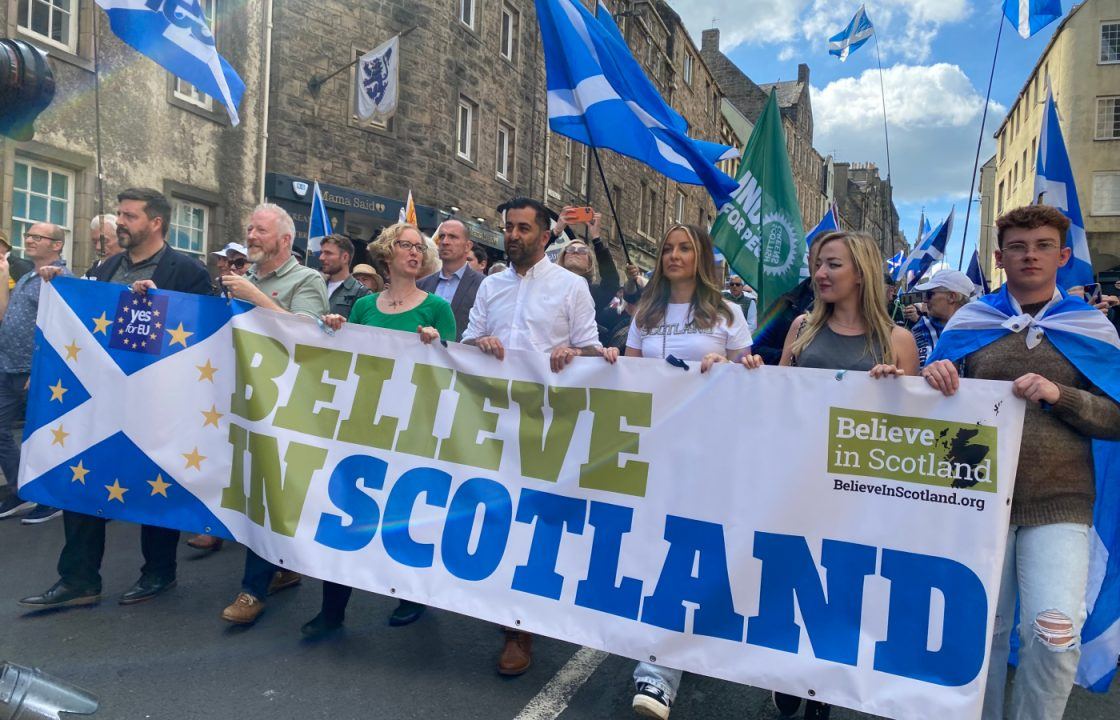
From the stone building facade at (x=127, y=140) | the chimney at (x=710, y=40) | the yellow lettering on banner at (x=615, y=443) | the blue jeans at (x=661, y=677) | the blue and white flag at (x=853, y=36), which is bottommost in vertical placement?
the blue jeans at (x=661, y=677)

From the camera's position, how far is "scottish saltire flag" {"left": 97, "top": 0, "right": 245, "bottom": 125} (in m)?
5.71

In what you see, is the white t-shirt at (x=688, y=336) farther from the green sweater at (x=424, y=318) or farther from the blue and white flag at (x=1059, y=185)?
the blue and white flag at (x=1059, y=185)

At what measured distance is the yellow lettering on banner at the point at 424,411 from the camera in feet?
12.4

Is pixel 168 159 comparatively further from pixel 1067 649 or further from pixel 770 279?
pixel 1067 649

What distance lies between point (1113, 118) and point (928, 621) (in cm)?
3807

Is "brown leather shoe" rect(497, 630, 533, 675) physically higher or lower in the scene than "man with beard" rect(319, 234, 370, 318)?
lower

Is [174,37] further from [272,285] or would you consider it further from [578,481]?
[578,481]

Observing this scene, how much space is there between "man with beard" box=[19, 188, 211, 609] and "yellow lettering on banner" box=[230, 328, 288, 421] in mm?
618

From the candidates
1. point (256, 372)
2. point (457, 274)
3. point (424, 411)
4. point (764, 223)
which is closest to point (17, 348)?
point (256, 372)

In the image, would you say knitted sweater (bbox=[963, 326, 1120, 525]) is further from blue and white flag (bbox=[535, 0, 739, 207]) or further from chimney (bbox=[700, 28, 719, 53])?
chimney (bbox=[700, 28, 719, 53])

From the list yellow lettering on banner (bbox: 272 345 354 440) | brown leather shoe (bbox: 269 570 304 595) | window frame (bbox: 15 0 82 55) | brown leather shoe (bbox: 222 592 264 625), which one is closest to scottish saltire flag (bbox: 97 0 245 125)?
yellow lettering on banner (bbox: 272 345 354 440)

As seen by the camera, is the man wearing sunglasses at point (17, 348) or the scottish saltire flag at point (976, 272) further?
the scottish saltire flag at point (976, 272)

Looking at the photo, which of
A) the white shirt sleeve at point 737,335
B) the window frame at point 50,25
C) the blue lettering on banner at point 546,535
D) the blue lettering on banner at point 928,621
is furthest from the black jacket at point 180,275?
the window frame at point 50,25

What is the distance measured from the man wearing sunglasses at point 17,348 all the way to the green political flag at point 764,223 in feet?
15.5
